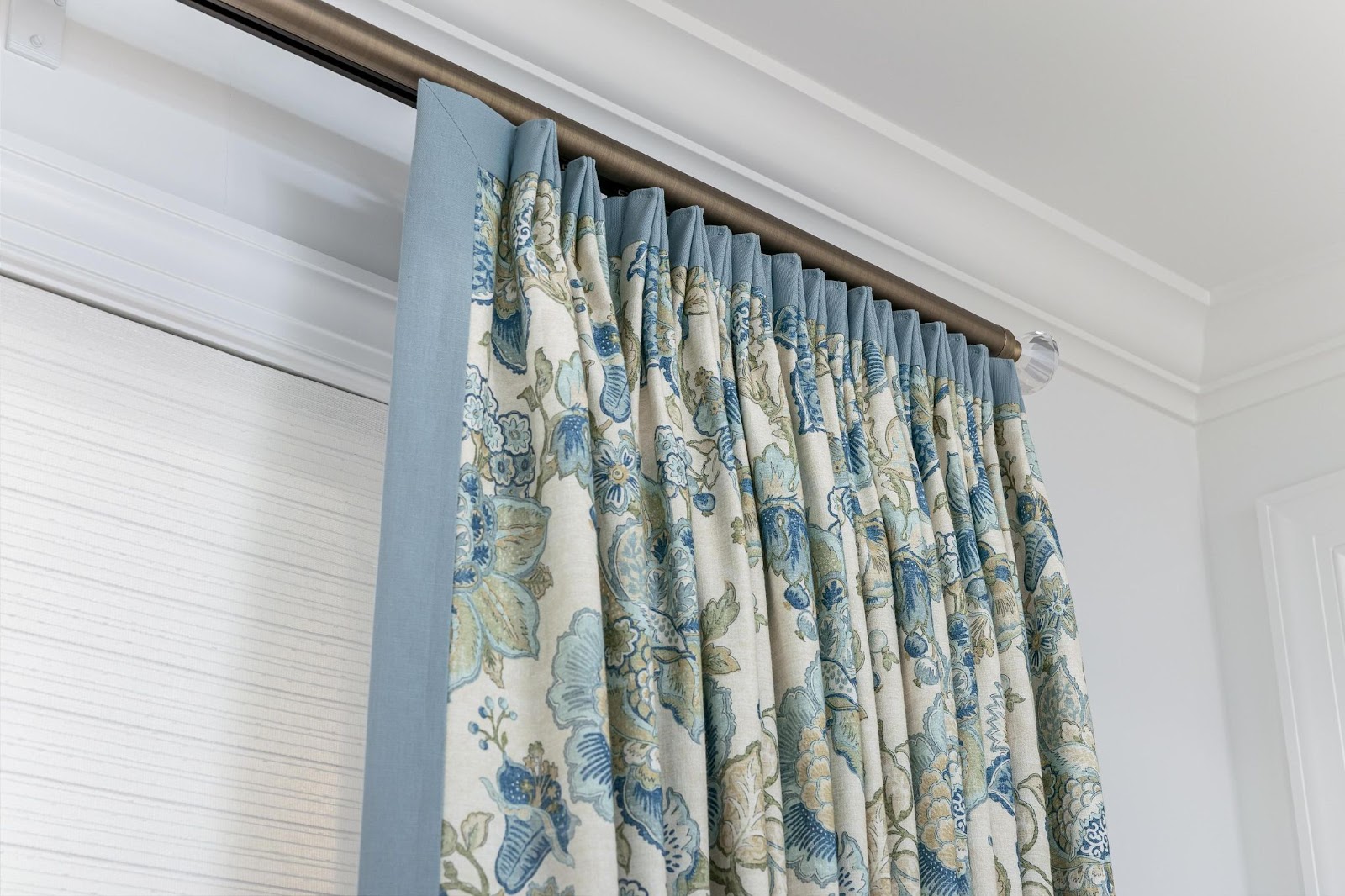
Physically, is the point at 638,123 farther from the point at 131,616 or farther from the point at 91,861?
the point at 91,861

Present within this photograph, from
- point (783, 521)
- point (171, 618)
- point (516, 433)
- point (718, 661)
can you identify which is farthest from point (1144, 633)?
point (171, 618)

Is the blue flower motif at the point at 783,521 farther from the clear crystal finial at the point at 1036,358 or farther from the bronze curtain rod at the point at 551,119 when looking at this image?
the clear crystal finial at the point at 1036,358

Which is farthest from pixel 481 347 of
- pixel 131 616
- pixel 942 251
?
pixel 942 251

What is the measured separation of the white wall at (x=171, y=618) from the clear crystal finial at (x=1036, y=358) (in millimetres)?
826

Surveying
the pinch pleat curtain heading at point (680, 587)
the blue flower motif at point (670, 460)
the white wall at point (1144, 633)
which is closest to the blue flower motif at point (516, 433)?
the pinch pleat curtain heading at point (680, 587)

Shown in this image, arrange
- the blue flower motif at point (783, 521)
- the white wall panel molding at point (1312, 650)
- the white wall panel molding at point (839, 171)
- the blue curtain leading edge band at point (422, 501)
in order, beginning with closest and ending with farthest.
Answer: the blue curtain leading edge band at point (422, 501)
the blue flower motif at point (783, 521)
the white wall panel molding at point (839, 171)
the white wall panel molding at point (1312, 650)

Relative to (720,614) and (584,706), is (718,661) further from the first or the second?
(584,706)

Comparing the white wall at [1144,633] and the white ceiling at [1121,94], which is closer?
the white ceiling at [1121,94]

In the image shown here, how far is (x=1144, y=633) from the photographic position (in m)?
1.75

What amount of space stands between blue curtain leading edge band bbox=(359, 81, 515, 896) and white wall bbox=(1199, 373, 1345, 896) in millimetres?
1276

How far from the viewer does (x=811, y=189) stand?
5.08ft

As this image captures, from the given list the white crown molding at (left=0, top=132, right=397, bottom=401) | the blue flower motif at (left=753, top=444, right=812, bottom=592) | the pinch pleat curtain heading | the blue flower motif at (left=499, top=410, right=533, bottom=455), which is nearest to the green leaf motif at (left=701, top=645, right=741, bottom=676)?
the pinch pleat curtain heading

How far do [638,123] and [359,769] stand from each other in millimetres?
744

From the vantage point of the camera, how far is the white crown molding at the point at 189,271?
40.9 inches
